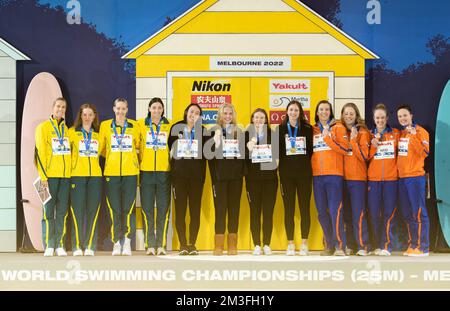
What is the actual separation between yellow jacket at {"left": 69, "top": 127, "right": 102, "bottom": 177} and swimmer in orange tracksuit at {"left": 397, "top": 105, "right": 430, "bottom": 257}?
8.64ft

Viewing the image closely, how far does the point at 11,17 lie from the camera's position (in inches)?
276

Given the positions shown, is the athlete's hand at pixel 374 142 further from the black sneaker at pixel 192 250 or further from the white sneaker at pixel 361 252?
the black sneaker at pixel 192 250

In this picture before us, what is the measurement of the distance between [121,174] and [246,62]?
1.60 metres

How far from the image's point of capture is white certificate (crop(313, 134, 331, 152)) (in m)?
6.28

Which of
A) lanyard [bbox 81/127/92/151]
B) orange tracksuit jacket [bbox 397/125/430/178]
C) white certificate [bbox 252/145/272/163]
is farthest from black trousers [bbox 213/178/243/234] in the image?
orange tracksuit jacket [bbox 397/125/430/178]

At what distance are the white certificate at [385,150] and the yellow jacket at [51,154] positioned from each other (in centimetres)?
270

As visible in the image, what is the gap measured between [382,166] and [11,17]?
12.3 ft

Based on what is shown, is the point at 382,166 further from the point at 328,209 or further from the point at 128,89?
the point at 128,89

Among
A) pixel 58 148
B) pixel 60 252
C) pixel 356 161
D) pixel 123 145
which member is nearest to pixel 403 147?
pixel 356 161

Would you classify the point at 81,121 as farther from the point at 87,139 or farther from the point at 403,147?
the point at 403,147

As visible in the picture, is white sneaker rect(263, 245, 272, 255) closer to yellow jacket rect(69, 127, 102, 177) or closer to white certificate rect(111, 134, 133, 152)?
white certificate rect(111, 134, 133, 152)

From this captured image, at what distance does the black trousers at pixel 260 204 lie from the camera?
634cm

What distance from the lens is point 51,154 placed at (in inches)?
250
